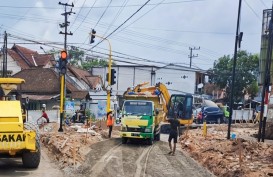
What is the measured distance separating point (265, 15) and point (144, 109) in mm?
18240

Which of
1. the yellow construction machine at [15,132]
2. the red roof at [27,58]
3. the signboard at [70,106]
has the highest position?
the red roof at [27,58]

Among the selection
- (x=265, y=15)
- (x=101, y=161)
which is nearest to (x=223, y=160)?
(x=101, y=161)

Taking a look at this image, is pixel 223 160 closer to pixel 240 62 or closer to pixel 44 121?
pixel 44 121

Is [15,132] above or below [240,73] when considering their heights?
below

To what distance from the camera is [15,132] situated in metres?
11.4

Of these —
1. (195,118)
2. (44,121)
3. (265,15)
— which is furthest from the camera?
(195,118)

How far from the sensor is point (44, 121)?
3084 cm

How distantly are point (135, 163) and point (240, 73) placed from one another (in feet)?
169

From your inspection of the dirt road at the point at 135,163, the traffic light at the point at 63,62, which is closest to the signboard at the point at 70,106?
the traffic light at the point at 63,62

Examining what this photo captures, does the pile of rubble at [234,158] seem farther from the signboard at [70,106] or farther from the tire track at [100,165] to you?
the signboard at [70,106]

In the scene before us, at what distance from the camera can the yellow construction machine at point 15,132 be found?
37.2ft

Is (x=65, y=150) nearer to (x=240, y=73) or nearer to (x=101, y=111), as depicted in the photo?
(x=101, y=111)

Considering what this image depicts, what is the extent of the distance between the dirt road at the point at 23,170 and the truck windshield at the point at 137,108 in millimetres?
7586

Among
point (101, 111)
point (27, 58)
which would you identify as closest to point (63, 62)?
point (101, 111)
